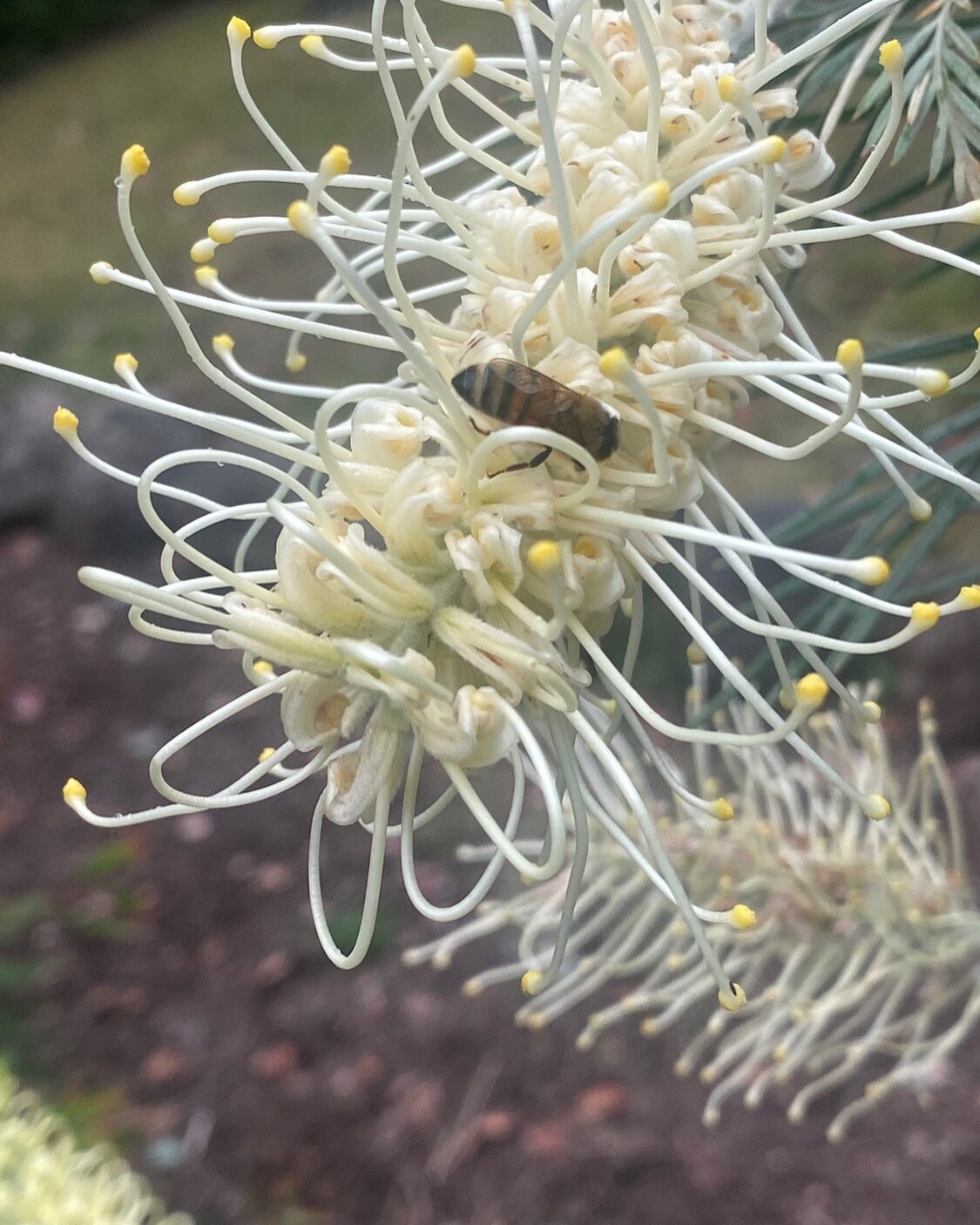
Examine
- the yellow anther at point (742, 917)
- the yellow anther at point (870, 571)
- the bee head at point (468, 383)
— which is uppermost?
the bee head at point (468, 383)

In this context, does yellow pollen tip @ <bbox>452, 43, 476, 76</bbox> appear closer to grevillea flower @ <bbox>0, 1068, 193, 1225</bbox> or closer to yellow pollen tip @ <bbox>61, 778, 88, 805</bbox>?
yellow pollen tip @ <bbox>61, 778, 88, 805</bbox>

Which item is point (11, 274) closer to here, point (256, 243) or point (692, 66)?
point (256, 243)

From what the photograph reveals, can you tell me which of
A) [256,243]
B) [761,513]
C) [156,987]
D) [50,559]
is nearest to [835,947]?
[761,513]

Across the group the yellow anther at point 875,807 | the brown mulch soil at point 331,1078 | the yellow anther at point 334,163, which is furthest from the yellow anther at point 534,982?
the brown mulch soil at point 331,1078

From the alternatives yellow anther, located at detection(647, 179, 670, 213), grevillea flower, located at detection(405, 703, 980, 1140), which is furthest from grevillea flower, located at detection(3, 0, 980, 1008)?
grevillea flower, located at detection(405, 703, 980, 1140)

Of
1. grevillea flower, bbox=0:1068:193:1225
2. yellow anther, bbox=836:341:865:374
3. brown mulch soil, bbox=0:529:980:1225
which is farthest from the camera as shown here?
brown mulch soil, bbox=0:529:980:1225

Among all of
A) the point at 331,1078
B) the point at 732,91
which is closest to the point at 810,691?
the point at 732,91

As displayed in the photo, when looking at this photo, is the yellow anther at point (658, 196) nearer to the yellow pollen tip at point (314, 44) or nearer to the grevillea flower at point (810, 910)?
the yellow pollen tip at point (314, 44)
